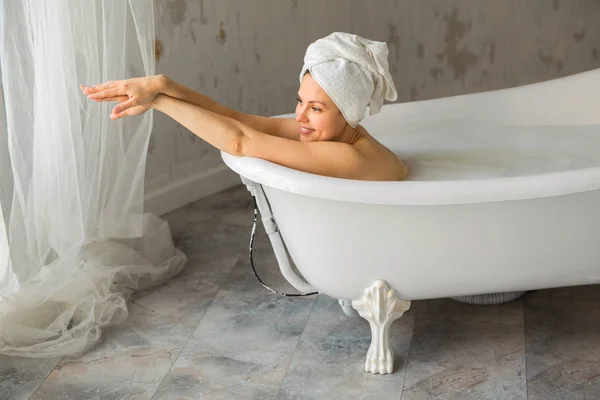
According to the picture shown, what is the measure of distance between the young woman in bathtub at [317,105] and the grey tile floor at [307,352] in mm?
503

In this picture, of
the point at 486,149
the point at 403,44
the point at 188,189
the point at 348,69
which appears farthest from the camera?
the point at 403,44

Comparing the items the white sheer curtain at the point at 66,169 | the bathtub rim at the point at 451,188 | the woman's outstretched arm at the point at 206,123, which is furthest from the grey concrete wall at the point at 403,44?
the bathtub rim at the point at 451,188

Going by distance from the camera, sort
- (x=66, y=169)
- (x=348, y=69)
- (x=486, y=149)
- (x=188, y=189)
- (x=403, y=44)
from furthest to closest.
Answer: (x=403, y=44), (x=188, y=189), (x=486, y=149), (x=66, y=169), (x=348, y=69)

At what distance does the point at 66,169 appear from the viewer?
2113 millimetres

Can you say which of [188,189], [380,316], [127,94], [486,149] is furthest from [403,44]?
[127,94]

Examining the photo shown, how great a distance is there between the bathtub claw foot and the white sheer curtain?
719mm

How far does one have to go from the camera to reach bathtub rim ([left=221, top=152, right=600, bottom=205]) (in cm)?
171

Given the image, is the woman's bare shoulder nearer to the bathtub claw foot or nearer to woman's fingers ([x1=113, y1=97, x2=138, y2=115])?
the bathtub claw foot

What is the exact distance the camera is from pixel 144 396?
6.43ft

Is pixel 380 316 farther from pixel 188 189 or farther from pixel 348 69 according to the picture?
pixel 188 189

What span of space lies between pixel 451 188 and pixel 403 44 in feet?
6.49

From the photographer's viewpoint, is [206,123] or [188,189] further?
[188,189]

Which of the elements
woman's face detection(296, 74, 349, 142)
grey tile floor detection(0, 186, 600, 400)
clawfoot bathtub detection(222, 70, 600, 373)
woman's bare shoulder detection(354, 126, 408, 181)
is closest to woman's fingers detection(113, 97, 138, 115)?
clawfoot bathtub detection(222, 70, 600, 373)

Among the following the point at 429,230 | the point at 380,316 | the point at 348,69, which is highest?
the point at 348,69
